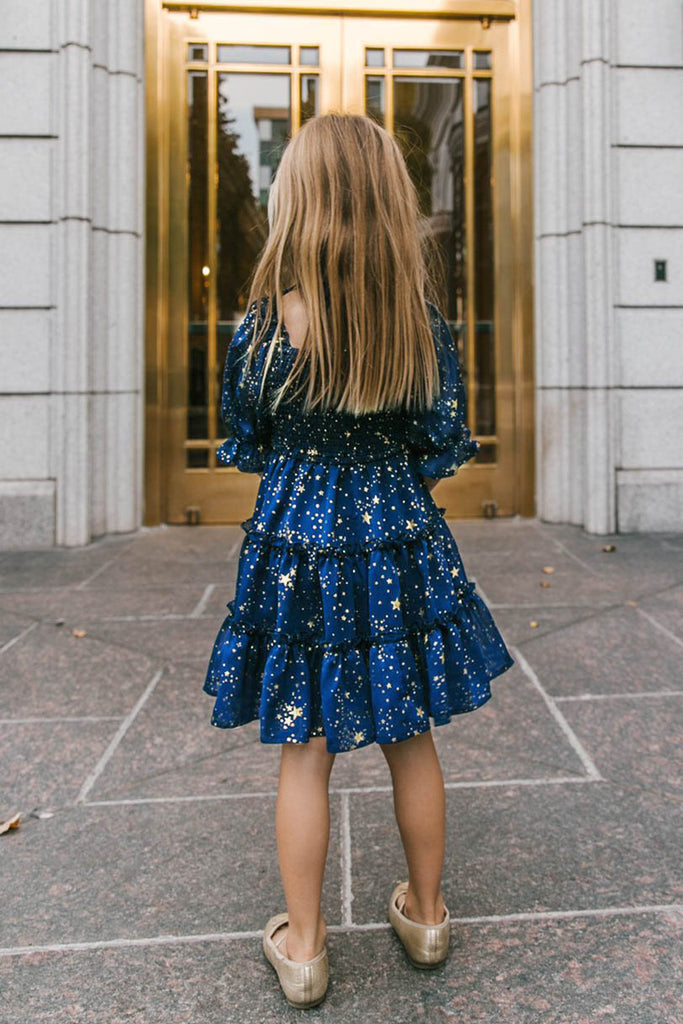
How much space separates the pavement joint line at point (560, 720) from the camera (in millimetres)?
2766

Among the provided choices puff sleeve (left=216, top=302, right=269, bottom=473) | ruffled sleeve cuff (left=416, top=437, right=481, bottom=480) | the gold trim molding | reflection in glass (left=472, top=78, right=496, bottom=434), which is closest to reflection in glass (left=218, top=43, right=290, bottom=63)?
the gold trim molding

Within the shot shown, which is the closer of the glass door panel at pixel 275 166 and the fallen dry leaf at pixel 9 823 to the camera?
the fallen dry leaf at pixel 9 823

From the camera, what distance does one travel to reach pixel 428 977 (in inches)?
71.5

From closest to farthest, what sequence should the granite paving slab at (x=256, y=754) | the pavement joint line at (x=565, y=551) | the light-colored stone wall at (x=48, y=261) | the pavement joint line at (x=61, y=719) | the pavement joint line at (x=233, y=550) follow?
the granite paving slab at (x=256, y=754), the pavement joint line at (x=61, y=719), the pavement joint line at (x=565, y=551), the pavement joint line at (x=233, y=550), the light-colored stone wall at (x=48, y=261)

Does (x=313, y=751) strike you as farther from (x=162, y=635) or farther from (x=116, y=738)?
(x=162, y=635)

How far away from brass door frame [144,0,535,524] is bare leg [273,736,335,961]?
5.16 metres

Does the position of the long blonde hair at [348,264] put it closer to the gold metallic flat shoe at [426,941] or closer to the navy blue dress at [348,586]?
the navy blue dress at [348,586]

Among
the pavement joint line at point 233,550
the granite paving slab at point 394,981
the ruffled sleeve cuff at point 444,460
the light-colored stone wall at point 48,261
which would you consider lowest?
the granite paving slab at point 394,981

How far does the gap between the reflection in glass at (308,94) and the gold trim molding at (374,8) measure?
49cm

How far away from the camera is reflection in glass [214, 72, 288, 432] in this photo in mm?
6844

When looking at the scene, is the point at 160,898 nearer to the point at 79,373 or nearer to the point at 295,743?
the point at 295,743

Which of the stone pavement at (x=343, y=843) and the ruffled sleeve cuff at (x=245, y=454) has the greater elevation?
the ruffled sleeve cuff at (x=245, y=454)

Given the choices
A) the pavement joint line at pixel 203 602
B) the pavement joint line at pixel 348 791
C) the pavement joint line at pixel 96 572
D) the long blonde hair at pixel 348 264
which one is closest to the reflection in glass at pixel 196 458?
the pavement joint line at pixel 96 572

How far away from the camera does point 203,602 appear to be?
471 cm
